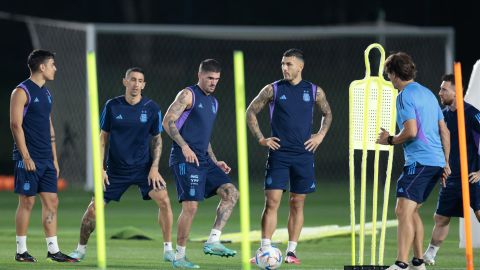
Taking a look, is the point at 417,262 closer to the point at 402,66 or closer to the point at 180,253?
the point at 402,66

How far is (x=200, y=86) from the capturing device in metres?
12.9

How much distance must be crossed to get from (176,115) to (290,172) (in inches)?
52.5

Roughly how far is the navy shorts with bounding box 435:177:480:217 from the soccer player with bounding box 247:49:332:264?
1.32 meters

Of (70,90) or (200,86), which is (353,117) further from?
(70,90)

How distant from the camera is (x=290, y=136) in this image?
1300 cm

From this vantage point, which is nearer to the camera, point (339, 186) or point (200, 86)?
point (200, 86)

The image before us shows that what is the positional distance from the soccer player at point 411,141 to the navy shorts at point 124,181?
2703 mm

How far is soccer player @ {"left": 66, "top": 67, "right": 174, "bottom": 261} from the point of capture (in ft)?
41.9

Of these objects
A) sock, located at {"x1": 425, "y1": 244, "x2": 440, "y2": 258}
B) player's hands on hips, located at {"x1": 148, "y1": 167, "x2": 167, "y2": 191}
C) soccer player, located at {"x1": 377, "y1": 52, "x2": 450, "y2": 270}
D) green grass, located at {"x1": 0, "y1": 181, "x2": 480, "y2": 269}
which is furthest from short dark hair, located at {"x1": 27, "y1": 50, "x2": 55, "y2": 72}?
sock, located at {"x1": 425, "y1": 244, "x2": 440, "y2": 258}

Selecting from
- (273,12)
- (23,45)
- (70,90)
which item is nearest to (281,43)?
(273,12)

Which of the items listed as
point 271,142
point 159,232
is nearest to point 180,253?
point 271,142

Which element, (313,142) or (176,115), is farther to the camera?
(313,142)

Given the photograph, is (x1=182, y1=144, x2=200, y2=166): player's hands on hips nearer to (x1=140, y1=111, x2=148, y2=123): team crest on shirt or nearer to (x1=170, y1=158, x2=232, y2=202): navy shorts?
(x1=170, y1=158, x2=232, y2=202): navy shorts

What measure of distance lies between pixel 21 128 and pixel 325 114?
3.02m
